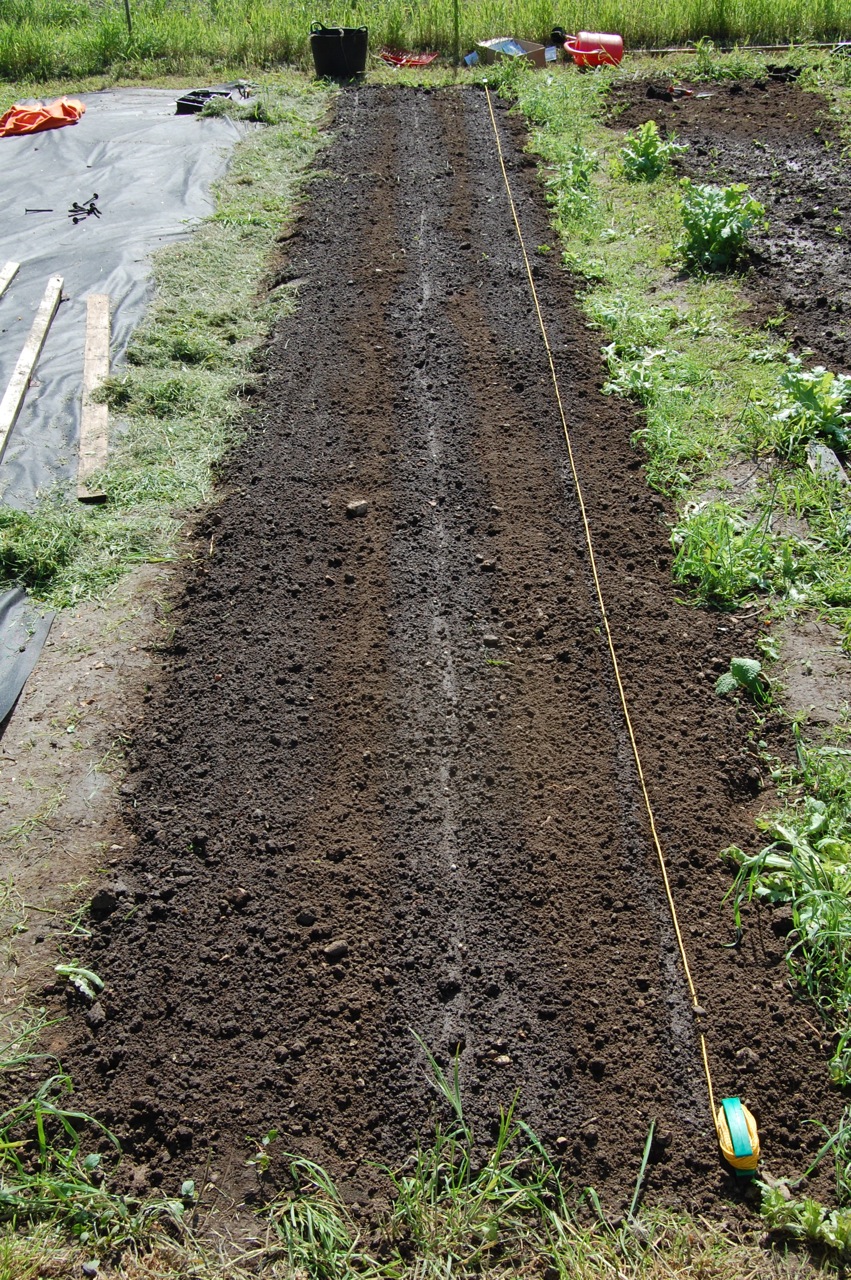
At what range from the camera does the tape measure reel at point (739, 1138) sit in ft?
8.81

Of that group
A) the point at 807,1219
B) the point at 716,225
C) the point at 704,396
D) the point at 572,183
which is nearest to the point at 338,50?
the point at 572,183

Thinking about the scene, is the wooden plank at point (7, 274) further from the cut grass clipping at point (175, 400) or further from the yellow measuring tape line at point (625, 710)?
the yellow measuring tape line at point (625, 710)

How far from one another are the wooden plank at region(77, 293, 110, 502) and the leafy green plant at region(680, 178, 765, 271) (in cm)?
445

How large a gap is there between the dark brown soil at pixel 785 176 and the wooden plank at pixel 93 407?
14.8ft

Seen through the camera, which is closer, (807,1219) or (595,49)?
(807,1219)

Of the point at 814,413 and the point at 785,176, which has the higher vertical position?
the point at 785,176

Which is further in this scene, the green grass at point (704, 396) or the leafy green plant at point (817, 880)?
the green grass at point (704, 396)

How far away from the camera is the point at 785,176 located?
866 centimetres

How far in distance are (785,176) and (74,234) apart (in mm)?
6396

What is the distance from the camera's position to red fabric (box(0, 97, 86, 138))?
974 centimetres

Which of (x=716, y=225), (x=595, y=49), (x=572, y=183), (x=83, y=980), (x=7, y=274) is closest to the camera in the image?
(x=83, y=980)

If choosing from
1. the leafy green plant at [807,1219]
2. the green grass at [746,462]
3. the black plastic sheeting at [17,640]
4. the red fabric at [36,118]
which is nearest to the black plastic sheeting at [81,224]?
the red fabric at [36,118]

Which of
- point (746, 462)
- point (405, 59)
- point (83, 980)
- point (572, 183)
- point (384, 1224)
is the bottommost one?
point (384, 1224)

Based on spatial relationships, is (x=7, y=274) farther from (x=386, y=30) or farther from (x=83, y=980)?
(x=386, y=30)
